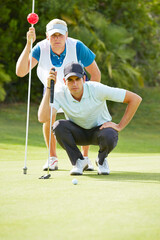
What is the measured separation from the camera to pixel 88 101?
17.3 ft

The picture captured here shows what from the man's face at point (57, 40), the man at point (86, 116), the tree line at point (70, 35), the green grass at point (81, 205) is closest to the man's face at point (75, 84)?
the man at point (86, 116)

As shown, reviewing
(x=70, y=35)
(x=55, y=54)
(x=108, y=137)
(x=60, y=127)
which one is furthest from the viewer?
(x=70, y=35)

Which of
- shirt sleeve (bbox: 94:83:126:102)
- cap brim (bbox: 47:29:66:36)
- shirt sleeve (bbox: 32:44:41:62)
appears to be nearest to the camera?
shirt sleeve (bbox: 94:83:126:102)

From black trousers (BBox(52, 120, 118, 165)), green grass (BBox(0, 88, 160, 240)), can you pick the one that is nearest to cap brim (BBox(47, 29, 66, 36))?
black trousers (BBox(52, 120, 118, 165))

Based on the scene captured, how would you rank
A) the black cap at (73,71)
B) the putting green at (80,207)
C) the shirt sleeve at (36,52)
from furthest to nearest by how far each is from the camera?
the shirt sleeve at (36,52) < the black cap at (73,71) < the putting green at (80,207)

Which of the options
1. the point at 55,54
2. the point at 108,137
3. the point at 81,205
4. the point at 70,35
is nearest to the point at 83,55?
the point at 55,54

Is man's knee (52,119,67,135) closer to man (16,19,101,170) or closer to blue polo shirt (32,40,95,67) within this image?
man (16,19,101,170)

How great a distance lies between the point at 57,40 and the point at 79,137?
1153 millimetres

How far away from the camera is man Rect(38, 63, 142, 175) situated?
523cm

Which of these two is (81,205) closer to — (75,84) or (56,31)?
(75,84)

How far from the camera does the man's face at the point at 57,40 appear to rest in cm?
565

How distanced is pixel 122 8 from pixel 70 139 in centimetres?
1763

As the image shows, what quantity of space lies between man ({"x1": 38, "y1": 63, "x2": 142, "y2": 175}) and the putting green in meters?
0.43

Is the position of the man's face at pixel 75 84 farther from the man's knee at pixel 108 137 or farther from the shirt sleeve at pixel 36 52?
the shirt sleeve at pixel 36 52
